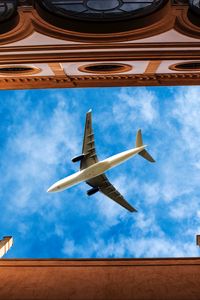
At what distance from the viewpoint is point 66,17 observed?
9820 millimetres

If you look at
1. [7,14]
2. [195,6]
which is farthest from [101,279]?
[7,14]

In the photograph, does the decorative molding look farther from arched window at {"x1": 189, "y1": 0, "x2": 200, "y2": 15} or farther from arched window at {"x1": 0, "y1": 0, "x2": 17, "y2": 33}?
arched window at {"x1": 0, "y1": 0, "x2": 17, "y2": 33}

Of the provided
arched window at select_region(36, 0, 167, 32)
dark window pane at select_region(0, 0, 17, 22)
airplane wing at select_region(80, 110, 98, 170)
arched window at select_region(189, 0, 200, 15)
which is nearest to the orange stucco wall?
arched window at select_region(189, 0, 200, 15)

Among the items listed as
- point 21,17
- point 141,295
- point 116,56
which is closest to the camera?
point 141,295

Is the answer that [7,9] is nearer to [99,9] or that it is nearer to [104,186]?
[99,9]

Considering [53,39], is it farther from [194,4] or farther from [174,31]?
[194,4]

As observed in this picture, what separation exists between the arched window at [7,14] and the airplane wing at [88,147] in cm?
1326

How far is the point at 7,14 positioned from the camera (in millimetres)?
9391

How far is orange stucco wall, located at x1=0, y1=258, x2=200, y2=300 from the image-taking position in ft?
13.1

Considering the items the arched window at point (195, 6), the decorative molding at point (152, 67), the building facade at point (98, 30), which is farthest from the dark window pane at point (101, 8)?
the decorative molding at point (152, 67)

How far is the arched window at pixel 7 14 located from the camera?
886 cm

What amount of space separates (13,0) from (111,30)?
9.78 ft

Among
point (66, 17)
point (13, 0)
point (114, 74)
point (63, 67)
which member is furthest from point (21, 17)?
point (114, 74)

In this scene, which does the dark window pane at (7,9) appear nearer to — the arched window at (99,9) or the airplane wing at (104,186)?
the arched window at (99,9)
